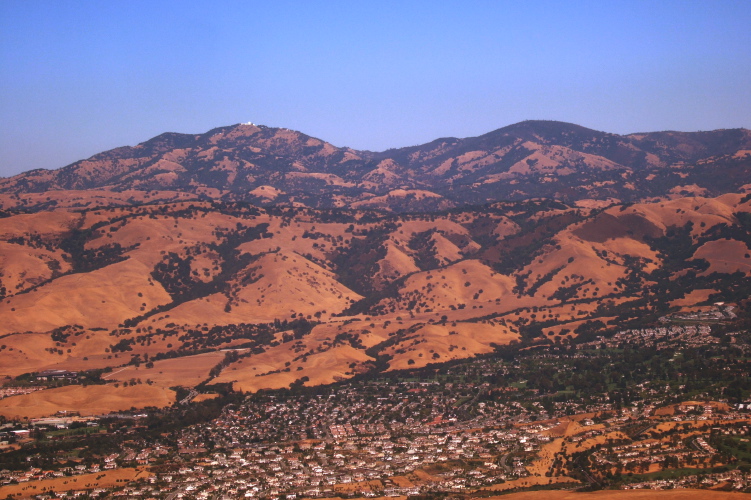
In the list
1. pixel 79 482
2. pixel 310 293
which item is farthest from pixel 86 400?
pixel 310 293

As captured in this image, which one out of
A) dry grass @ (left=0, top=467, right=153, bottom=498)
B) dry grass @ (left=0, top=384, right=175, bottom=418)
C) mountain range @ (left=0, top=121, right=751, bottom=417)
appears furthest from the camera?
mountain range @ (left=0, top=121, right=751, bottom=417)

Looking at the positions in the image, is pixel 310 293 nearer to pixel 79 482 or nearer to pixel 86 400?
pixel 86 400

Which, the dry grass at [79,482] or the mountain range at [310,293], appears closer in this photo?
the dry grass at [79,482]

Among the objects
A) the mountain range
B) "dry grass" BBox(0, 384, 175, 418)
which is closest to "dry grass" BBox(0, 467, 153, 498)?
"dry grass" BBox(0, 384, 175, 418)

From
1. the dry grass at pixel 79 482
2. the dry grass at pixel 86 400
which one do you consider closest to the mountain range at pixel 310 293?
the dry grass at pixel 86 400

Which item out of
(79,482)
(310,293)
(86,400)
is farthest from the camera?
(310,293)

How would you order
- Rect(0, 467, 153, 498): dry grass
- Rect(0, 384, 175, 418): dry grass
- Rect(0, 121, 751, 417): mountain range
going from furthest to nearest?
Rect(0, 121, 751, 417): mountain range < Rect(0, 384, 175, 418): dry grass < Rect(0, 467, 153, 498): dry grass

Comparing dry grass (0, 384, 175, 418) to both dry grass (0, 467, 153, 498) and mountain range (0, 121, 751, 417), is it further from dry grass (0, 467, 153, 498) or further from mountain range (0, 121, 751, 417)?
dry grass (0, 467, 153, 498)

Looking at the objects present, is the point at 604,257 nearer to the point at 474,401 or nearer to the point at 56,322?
the point at 474,401

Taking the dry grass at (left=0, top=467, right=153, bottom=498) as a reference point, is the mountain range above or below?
above

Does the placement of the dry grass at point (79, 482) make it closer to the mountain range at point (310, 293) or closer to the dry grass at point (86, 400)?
the dry grass at point (86, 400)

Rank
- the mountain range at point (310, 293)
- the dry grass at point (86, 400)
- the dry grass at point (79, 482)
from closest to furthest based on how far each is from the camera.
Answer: the dry grass at point (79, 482)
the dry grass at point (86, 400)
the mountain range at point (310, 293)

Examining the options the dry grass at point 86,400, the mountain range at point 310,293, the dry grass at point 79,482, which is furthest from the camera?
the mountain range at point 310,293
